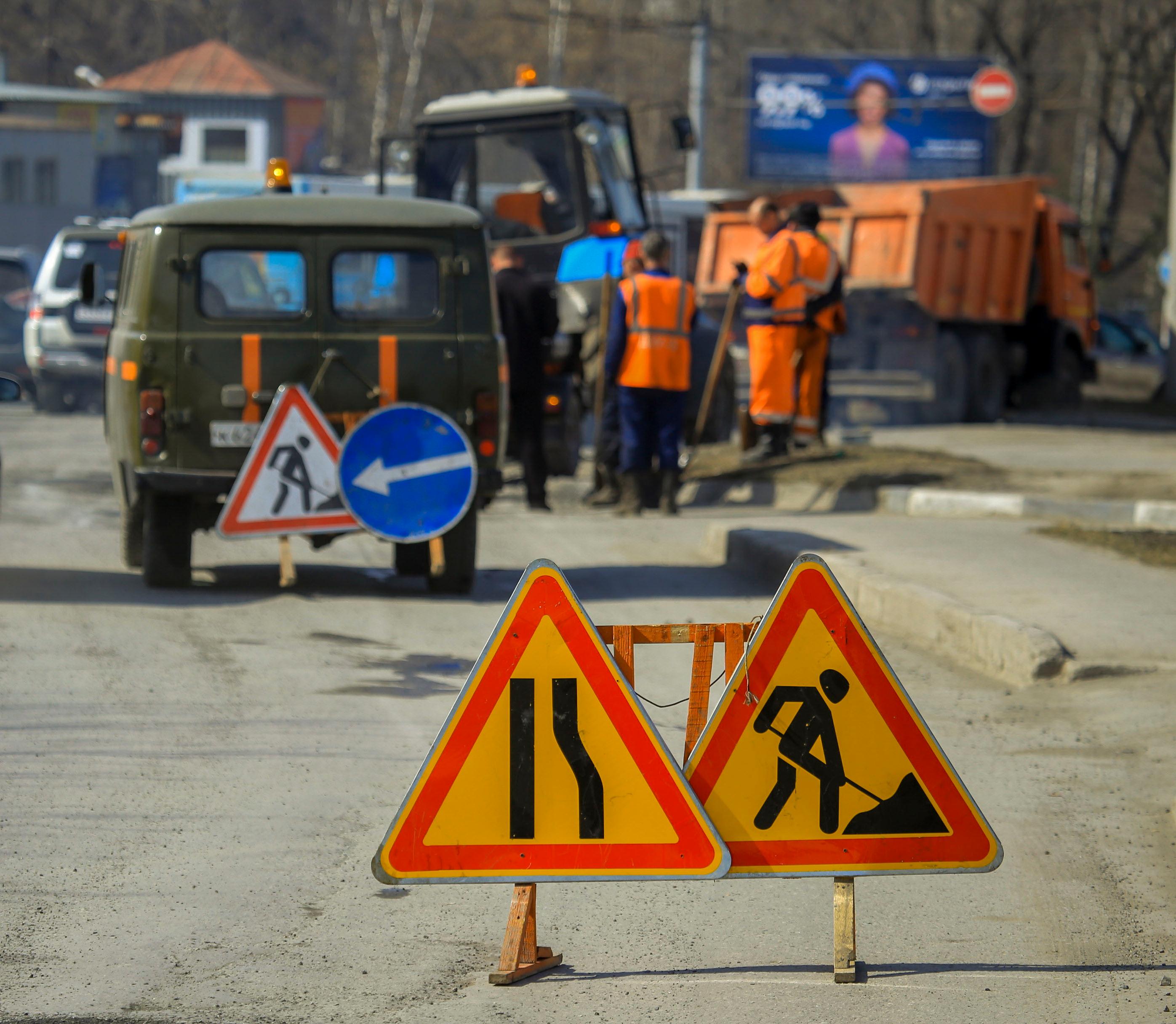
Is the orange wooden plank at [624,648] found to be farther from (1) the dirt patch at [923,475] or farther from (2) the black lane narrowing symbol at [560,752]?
(1) the dirt patch at [923,475]

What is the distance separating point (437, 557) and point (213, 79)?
Result: 147 ft

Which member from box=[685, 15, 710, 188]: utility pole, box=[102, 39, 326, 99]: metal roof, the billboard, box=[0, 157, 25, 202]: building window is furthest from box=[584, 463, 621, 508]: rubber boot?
box=[102, 39, 326, 99]: metal roof

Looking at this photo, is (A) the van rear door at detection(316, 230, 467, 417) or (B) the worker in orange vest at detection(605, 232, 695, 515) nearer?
(A) the van rear door at detection(316, 230, 467, 417)

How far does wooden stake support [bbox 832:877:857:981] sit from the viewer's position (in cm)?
400

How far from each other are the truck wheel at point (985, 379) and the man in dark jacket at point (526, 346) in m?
8.11

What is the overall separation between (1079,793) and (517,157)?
11.6 metres

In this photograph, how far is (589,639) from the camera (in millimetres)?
3920

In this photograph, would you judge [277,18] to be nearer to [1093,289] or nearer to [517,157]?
[1093,289]

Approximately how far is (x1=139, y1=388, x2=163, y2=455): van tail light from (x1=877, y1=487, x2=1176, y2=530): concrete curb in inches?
237

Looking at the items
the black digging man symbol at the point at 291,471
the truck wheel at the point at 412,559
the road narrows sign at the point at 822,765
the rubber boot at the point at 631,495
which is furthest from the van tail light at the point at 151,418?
the road narrows sign at the point at 822,765

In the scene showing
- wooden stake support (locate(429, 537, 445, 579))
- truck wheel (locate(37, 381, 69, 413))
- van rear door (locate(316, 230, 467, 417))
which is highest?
van rear door (locate(316, 230, 467, 417))

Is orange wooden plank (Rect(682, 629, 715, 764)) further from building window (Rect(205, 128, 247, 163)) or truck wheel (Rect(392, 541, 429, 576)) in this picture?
building window (Rect(205, 128, 247, 163))

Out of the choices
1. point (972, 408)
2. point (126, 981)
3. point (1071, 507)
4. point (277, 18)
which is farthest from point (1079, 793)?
point (277, 18)

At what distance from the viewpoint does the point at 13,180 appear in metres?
45.7
